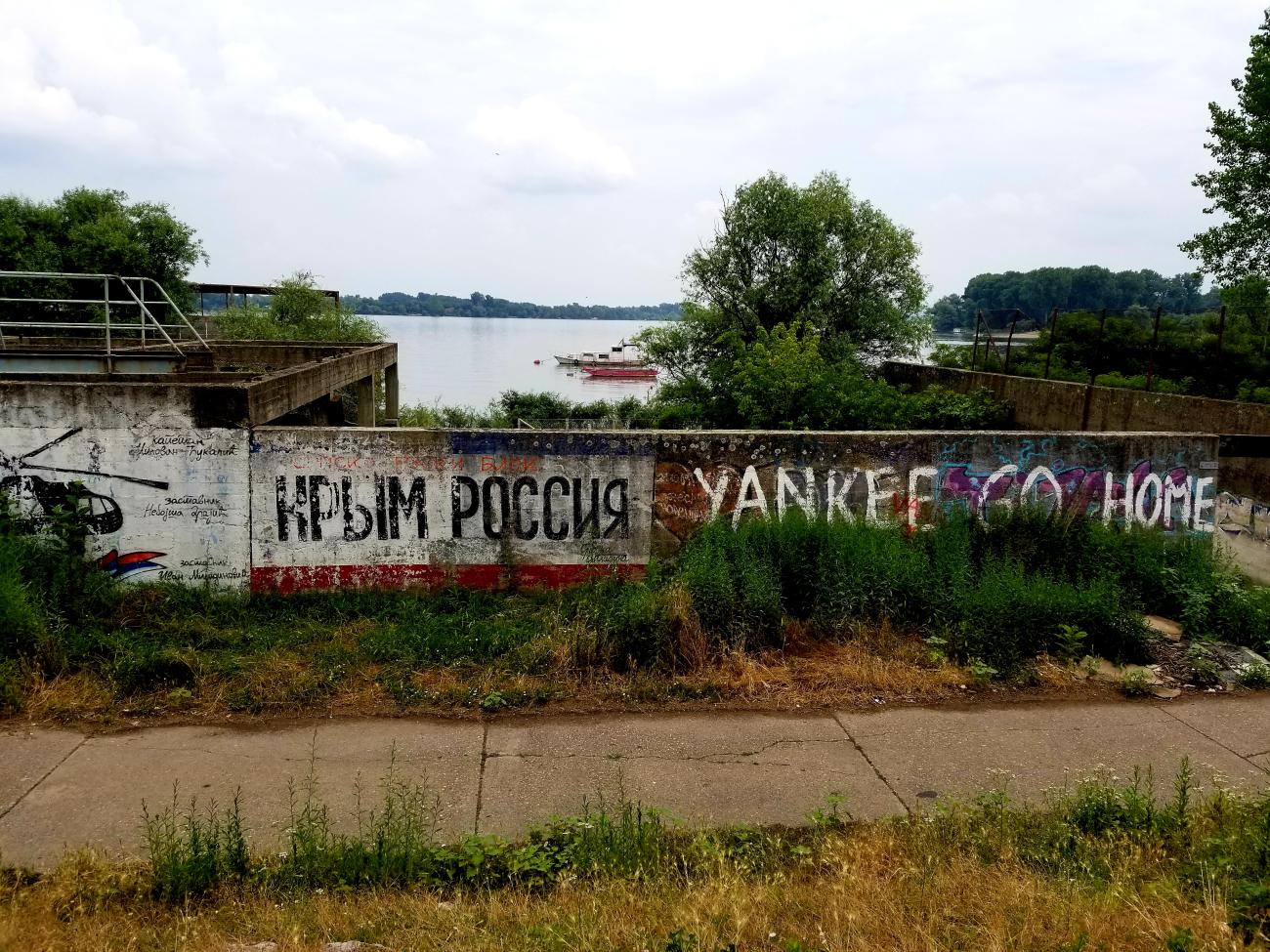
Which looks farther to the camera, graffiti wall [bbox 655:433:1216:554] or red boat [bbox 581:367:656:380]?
red boat [bbox 581:367:656:380]

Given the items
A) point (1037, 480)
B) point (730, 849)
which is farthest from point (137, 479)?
point (1037, 480)

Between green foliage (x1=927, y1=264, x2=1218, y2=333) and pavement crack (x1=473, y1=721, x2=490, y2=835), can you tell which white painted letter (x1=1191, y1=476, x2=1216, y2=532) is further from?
green foliage (x1=927, y1=264, x2=1218, y2=333)

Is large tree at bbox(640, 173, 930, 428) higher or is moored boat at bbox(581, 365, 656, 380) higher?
large tree at bbox(640, 173, 930, 428)

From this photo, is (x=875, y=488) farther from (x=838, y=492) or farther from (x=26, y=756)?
(x=26, y=756)

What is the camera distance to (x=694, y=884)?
4.10 metres

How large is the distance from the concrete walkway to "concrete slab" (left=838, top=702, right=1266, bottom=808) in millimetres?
13

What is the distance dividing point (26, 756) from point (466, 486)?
155 inches

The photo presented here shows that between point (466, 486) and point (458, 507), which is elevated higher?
point (466, 486)

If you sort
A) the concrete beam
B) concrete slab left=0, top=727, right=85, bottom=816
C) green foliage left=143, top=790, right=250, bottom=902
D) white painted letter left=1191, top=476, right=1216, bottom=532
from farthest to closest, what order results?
1. white painted letter left=1191, top=476, right=1216, bottom=532
2. the concrete beam
3. concrete slab left=0, top=727, right=85, bottom=816
4. green foliage left=143, top=790, right=250, bottom=902

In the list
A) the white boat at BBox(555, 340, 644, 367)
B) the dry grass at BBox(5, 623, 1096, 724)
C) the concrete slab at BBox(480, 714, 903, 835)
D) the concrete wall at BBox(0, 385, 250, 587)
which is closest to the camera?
the concrete slab at BBox(480, 714, 903, 835)

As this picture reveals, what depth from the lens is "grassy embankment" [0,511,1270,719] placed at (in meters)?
6.49

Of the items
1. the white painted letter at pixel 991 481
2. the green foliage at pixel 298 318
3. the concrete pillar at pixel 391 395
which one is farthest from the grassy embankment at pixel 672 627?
the green foliage at pixel 298 318

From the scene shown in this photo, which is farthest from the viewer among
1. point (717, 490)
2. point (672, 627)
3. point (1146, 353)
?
point (1146, 353)

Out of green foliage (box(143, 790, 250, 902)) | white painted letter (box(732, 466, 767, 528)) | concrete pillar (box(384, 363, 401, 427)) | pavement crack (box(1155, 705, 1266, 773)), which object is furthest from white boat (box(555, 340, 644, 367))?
green foliage (box(143, 790, 250, 902))
